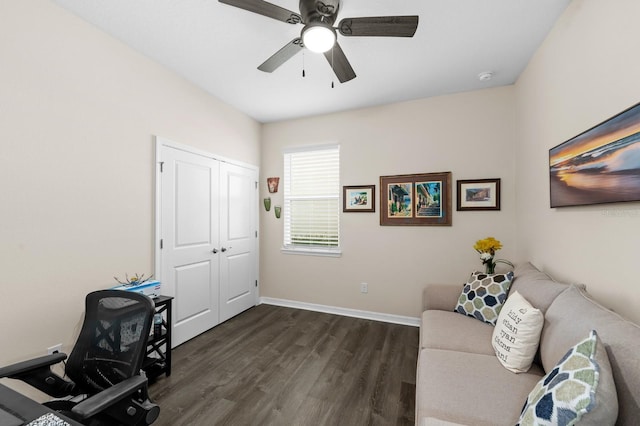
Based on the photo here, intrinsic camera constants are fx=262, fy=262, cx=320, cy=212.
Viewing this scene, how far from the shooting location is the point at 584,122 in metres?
1.66

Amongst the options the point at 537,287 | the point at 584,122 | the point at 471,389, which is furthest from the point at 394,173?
the point at 471,389

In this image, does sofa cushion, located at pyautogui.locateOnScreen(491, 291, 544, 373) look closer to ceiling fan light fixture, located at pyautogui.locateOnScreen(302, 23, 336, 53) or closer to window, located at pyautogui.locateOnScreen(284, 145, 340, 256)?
ceiling fan light fixture, located at pyautogui.locateOnScreen(302, 23, 336, 53)

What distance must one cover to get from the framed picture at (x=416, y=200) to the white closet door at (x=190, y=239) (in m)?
2.16

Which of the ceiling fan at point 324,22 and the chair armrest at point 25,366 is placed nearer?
the chair armrest at point 25,366

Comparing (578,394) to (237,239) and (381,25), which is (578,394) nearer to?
(381,25)

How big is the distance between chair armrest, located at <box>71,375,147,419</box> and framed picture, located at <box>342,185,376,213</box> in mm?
2837

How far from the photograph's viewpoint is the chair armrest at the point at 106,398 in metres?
0.91

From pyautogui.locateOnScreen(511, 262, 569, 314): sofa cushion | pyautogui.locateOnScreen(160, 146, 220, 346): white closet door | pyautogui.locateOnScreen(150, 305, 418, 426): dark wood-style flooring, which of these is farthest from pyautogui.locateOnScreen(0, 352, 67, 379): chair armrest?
pyautogui.locateOnScreen(511, 262, 569, 314): sofa cushion

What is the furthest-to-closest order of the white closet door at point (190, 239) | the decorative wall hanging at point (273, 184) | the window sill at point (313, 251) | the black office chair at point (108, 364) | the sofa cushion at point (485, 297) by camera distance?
the decorative wall hanging at point (273, 184) → the window sill at point (313, 251) → the white closet door at point (190, 239) → the sofa cushion at point (485, 297) → the black office chair at point (108, 364)

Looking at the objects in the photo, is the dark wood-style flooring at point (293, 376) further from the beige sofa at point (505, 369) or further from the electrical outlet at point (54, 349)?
the electrical outlet at point (54, 349)

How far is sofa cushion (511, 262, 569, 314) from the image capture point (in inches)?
62.7

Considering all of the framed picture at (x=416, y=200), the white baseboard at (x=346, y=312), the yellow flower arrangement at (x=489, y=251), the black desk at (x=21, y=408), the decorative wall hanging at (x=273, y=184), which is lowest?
the white baseboard at (x=346, y=312)

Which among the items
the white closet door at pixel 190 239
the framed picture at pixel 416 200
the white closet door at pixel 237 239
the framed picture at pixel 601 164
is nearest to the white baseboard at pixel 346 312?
the white closet door at pixel 237 239

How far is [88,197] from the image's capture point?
2.02 meters
